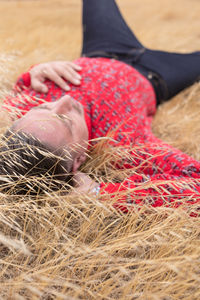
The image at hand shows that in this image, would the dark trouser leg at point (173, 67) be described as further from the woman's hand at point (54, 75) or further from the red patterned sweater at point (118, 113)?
the woman's hand at point (54, 75)

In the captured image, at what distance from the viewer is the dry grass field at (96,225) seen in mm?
940

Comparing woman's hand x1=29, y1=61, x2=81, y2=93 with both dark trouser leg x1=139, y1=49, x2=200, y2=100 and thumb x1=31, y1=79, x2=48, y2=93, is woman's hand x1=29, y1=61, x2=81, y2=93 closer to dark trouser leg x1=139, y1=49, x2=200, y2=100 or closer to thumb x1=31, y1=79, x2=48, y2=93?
thumb x1=31, y1=79, x2=48, y2=93

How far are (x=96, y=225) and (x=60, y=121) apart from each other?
0.49m

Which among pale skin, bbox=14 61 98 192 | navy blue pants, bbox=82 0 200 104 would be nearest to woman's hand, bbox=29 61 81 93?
pale skin, bbox=14 61 98 192

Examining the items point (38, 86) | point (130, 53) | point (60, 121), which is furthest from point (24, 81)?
point (130, 53)

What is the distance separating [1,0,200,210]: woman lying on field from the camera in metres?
1.25

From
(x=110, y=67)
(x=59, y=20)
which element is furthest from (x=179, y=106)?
(x=59, y=20)

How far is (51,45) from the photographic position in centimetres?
357

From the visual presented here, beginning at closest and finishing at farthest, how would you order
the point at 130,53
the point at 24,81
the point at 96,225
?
1. the point at 96,225
2. the point at 24,81
3. the point at 130,53

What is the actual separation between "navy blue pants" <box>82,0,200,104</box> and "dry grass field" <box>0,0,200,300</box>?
18 centimetres

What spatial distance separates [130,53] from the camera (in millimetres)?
Result: 2490

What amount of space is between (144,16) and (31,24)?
2.56 metres

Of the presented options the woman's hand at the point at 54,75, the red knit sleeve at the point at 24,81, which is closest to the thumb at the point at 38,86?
the woman's hand at the point at 54,75

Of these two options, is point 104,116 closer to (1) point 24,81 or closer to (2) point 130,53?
(1) point 24,81
